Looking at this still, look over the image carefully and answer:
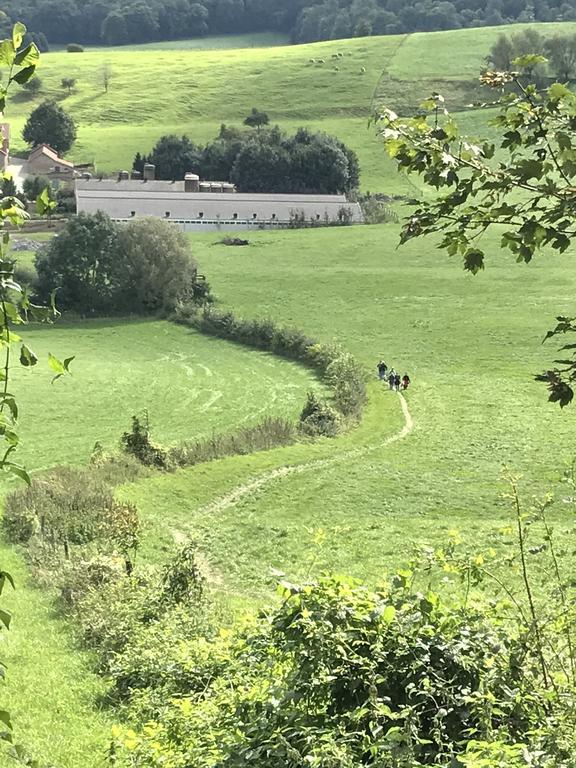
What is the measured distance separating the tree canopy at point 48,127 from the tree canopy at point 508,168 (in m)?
137

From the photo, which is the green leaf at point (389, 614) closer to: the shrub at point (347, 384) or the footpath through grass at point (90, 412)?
the footpath through grass at point (90, 412)

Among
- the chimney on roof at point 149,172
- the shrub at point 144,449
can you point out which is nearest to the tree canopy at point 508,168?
the shrub at point 144,449

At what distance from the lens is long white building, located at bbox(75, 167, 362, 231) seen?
100750 millimetres

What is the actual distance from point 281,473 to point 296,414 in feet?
39.0

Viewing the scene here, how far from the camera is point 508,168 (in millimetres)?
4414

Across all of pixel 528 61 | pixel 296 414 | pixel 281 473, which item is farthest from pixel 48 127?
pixel 528 61

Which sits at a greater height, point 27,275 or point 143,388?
point 27,275

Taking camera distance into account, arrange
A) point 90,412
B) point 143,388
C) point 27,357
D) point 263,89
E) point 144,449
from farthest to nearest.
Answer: point 263,89 < point 143,388 < point 90,412 < point 144,449 < point 27,357

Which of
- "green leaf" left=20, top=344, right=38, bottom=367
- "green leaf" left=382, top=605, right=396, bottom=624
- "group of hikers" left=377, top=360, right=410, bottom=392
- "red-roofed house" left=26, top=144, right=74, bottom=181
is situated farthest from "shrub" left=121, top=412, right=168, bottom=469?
"red-roofed house" left=26, top=144, right=74, bottom=181

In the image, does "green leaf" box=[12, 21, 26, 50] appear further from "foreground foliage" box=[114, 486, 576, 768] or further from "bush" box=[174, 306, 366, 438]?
"bush" box=[174, 306, 366, 438]

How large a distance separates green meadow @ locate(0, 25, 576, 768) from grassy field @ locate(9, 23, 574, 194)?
2999 cm

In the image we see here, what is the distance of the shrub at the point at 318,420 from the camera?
36938mm

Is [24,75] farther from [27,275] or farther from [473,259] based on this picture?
[27,275]

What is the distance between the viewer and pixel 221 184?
111m
